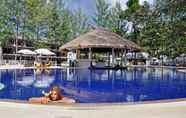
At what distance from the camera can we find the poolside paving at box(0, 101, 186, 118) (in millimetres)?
5985

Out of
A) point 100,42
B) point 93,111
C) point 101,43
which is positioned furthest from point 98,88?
point 100,42

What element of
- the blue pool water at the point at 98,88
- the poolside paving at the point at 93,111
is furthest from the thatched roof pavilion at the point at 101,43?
the poolside paving at the point at 93,111

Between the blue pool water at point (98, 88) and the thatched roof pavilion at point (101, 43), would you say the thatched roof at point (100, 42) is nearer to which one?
the thatched roof pavilion at point (101, 43)

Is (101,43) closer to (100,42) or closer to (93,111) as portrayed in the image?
(100,42)

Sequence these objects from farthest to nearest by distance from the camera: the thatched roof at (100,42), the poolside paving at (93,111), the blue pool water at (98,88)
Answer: the thatched roof at (100,42) → the blue pool water at (98,88) → the poolside paving at (93,111)

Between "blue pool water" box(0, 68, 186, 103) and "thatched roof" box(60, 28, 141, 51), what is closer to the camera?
"blue pool water" box(0, 68, 186, 103)

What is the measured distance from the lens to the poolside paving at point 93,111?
598cm

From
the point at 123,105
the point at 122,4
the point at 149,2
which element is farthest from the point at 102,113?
the point at 122,4

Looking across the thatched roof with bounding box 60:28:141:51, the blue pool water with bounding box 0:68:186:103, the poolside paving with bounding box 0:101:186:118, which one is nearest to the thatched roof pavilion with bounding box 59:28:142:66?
the thatched roof with bounding box 60:28:141:51

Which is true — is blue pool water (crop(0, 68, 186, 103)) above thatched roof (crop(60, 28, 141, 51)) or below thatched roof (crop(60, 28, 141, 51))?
below

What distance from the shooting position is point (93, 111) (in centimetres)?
638

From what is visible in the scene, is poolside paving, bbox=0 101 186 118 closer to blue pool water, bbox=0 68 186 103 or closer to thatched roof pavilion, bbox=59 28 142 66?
blue pool water, bbox=0 68 186 103

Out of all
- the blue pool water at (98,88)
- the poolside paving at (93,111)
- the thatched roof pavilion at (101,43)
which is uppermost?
the thatched roof pavilion at (101,43)

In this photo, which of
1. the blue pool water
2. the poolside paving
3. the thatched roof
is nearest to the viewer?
the poolside paving
